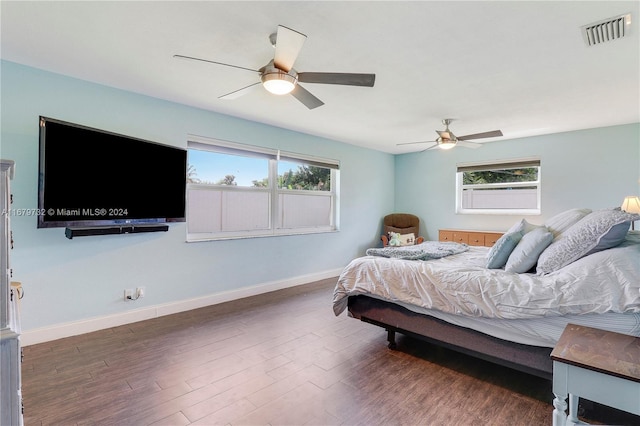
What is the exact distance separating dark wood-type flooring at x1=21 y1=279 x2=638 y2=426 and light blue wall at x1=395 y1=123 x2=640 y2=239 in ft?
11.9

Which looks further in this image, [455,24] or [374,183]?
[374,183]

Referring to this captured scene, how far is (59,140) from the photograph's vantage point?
8.44 ft

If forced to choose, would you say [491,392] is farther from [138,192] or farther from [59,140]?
[59,140]

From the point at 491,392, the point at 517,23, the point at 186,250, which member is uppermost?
the point at 517,23

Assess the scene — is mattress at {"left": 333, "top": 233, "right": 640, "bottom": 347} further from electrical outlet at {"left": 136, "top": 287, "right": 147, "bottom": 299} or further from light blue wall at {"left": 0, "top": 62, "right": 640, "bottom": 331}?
electrical outlet at {"left": 136, "top": 287, "right": 147, "bottom": 299}

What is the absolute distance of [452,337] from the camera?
2.30 meters

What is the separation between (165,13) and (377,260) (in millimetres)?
2395

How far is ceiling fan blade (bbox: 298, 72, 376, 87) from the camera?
2105 millimetres

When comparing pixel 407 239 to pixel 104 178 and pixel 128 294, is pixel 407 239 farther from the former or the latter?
pixel 104 178

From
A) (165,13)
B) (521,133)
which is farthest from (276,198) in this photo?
(521,133)

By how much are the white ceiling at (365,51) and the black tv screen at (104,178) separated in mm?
618

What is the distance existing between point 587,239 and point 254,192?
3.69m

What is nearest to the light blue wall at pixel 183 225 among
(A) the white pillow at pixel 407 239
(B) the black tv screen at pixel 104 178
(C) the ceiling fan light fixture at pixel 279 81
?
(B) the black tv screen at pixel 104 178

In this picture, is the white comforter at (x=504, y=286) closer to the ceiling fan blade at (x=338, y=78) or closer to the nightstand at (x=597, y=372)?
the nightstand at (x=597, y=372)
